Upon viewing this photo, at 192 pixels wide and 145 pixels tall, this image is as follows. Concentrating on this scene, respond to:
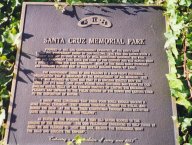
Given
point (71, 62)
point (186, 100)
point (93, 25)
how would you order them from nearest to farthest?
1. point (186, 100)
2. point (71, 62)
3. point (93, 25)

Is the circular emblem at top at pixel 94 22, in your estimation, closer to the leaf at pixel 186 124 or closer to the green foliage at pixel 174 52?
the green foliage at pixel 174 52

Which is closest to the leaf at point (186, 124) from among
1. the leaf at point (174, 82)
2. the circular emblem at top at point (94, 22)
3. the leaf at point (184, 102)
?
the leaf at point (184, 102)

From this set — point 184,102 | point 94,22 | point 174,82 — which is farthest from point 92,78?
point 184,102

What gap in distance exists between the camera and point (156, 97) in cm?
314

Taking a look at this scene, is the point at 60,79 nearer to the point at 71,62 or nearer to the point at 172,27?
the point at 71,62

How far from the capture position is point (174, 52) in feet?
10.7

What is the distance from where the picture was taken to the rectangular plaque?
118 inches

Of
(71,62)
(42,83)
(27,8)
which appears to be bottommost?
(42,83)

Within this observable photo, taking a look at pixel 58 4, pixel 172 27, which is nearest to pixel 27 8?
pixel 58 4

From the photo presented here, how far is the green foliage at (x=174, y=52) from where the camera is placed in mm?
3092

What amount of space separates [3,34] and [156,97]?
1.74 metres

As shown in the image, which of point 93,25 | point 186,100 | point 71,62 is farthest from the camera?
point 93,25

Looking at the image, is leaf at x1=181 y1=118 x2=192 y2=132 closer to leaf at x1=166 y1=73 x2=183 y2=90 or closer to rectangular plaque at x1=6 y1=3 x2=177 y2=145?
rectangular plaque at x1=6 y1=3 x2=177 y2=145

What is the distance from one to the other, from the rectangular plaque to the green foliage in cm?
9
